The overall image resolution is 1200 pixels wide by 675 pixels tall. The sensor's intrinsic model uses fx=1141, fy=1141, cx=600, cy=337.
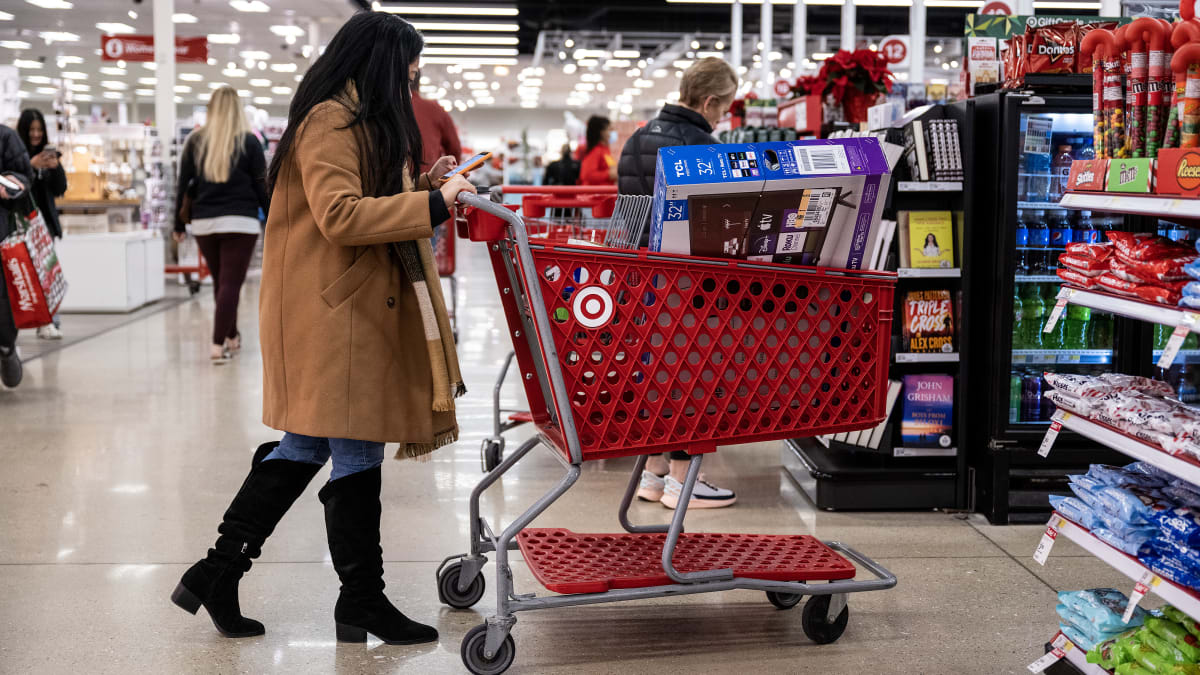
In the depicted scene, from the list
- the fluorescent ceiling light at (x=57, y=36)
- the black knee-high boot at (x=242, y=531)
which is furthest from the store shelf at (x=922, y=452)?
the fluorescent ceiling light at (x=57, y=36)

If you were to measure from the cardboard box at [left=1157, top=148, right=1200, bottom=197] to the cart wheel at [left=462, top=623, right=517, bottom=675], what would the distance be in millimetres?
1747

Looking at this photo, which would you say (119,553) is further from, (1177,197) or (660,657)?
(1177,197)

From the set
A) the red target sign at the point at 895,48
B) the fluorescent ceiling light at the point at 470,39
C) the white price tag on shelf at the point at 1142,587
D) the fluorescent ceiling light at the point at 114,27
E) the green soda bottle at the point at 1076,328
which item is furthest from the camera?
the fluorescent ceiling light at the point at 470,39

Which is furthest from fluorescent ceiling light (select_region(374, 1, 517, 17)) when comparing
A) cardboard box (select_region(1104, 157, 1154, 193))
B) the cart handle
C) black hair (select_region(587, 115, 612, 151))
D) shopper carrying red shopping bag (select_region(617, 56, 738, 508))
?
cardboard box (select_region(1104, 157, 1154, 193))

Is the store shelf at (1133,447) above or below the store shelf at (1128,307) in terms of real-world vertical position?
below

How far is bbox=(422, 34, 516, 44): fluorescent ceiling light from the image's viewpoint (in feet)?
74.6

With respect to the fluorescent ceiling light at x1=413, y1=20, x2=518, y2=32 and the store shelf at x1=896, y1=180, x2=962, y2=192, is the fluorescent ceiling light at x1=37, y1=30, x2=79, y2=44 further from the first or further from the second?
the store shelf at x1=896, y1=180, x2=962, y2=192

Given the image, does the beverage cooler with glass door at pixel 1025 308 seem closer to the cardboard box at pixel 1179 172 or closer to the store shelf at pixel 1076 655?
the store shelf at pixel 1076 655

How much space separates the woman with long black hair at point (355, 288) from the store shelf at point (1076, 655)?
151 centimetres

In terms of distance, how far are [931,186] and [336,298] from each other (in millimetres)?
2295

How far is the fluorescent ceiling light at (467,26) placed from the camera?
20953mm

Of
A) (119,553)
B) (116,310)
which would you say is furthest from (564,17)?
(119,553)

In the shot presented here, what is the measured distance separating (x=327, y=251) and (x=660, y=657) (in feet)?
4.24

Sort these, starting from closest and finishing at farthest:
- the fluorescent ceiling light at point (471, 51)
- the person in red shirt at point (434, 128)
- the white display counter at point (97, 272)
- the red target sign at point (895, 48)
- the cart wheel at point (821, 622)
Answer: the cart wheel at point (821, 622) → the person in red shirt at point (434, 128) → the white display counter at point (97, 272) → the red target sign at point (895, 48) → the fluorescent ceiling light at point (471, 51)
